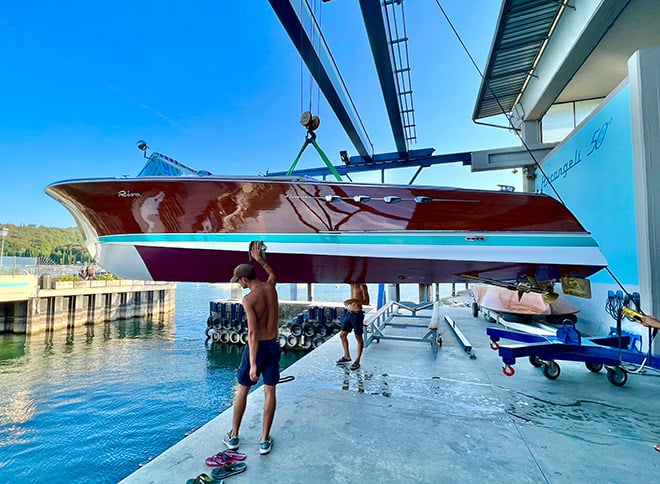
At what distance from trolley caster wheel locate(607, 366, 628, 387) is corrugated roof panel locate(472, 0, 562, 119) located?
126 inches

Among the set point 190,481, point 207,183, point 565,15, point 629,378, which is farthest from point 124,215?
point 565,15

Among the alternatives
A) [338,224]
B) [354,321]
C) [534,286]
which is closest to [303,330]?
[354,321]

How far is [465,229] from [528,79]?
22.0ft

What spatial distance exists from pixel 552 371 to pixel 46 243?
7746 cm

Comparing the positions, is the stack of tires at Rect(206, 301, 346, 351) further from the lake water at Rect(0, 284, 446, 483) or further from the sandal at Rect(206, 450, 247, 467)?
the sandal at Rect(206, 450, 247, 467)

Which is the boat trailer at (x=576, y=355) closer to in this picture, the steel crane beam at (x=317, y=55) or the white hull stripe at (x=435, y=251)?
the white hull stripe at (x=435, y=251)

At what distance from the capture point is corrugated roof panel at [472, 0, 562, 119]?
5.02 metres

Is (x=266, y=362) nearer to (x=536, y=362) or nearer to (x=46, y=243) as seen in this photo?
(x=536, y=362)

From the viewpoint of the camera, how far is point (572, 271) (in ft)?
8.58

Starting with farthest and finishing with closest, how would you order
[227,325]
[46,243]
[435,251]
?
[46,243] → [227,325] → [435,251]

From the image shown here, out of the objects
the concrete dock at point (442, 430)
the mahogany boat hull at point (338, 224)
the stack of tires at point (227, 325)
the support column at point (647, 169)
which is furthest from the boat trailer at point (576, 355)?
the stack of tires at point (227, 325)

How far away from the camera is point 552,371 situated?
3.33m

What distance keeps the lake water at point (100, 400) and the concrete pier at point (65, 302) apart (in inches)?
40.0

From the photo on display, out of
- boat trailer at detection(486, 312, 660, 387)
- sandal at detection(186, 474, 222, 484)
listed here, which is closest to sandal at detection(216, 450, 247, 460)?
sandal at detection(186, 474, 222, 484)
